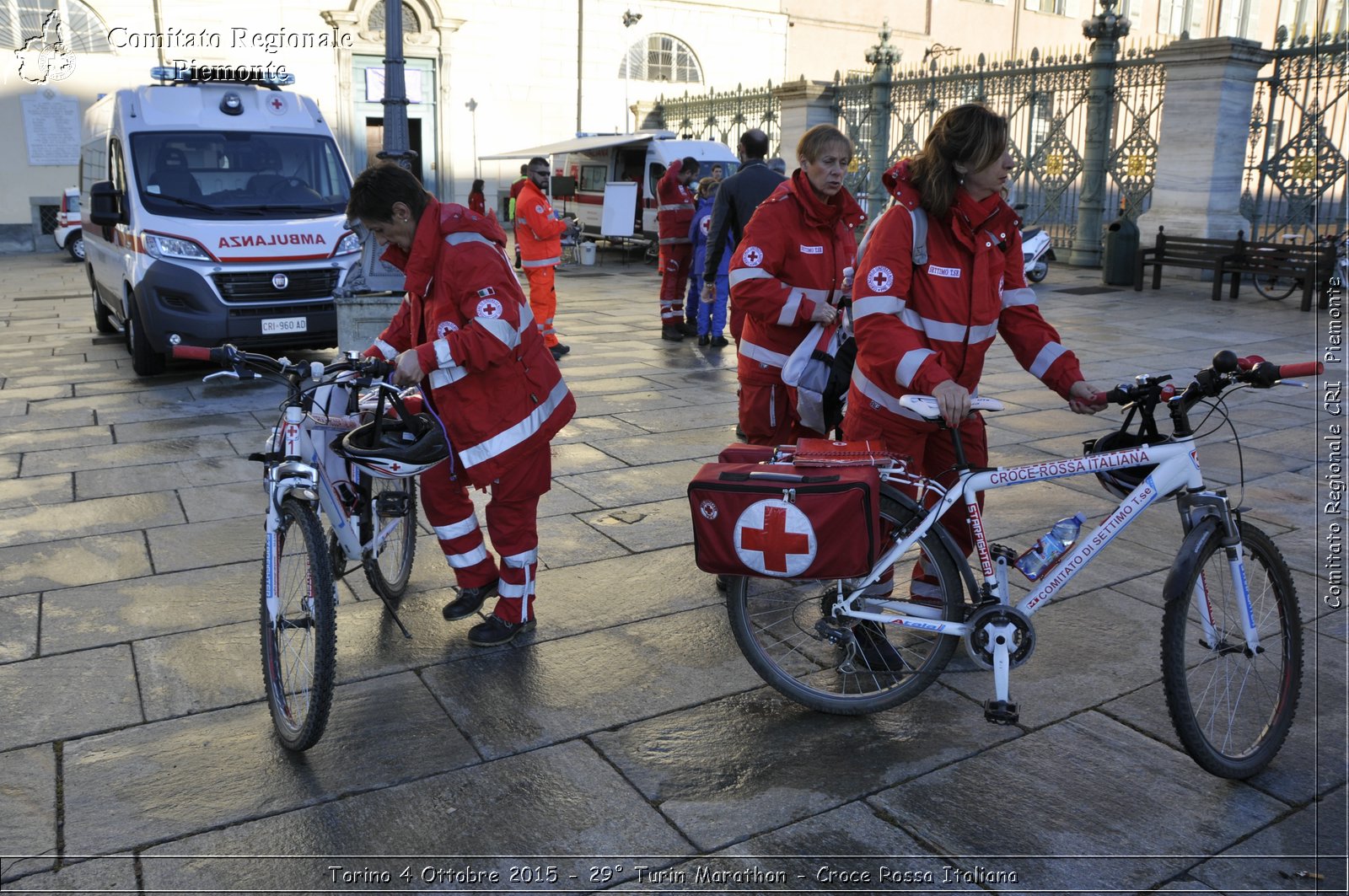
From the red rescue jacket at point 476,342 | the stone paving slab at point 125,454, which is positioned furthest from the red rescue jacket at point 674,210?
the red rescue jacket at point 476,342

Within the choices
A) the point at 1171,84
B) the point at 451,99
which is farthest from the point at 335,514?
the point at 451,99

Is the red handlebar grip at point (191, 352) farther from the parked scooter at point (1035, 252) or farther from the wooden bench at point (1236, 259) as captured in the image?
the parked scooter at point (1035, 252)

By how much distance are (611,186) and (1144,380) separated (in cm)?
1765

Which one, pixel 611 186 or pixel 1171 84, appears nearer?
pixel 1171 84

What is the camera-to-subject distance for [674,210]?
11.4 metres

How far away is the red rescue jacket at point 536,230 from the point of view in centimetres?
1016

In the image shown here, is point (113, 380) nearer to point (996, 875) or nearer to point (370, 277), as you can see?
point (370, 277)

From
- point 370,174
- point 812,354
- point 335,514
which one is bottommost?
point 335,514

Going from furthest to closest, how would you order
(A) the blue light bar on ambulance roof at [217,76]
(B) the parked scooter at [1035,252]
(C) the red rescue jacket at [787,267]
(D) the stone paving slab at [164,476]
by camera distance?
1. (B) the parked scooter at [1035,252]
2. (A) the blue light bar on ambulance roof at [217,76]
3. (D) the stone paving slab at [164,476]
4. (C) the red rescue jacket at [787,267]

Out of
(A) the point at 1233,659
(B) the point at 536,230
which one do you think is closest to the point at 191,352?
(A) the point at 1233,659

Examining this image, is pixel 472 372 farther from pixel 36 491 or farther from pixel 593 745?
pixel 36 491

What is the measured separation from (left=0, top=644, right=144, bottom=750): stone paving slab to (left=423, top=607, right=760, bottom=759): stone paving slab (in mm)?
989

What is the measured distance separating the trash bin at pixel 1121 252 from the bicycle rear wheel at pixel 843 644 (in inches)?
500

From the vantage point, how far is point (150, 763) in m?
3.22
